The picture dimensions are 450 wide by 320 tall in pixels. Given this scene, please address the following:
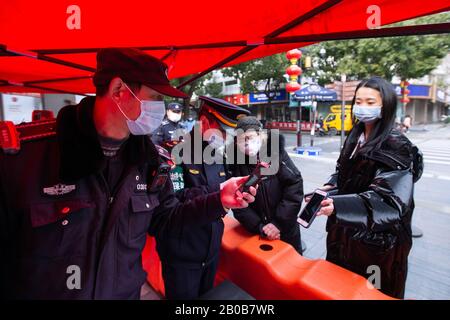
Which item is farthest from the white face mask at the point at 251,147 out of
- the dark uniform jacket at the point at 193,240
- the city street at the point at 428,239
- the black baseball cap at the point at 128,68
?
the city street at the point at 428,239

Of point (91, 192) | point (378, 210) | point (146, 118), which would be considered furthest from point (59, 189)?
point (378, 210)

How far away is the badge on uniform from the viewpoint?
1108 millimetres

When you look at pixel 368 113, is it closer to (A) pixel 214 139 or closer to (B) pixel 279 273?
(A) pixel 214 139

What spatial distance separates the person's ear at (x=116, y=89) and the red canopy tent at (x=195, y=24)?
746mm

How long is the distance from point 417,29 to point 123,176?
1613mm

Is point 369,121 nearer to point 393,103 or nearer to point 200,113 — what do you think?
point 393,103

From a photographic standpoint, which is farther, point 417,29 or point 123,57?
point 417,29

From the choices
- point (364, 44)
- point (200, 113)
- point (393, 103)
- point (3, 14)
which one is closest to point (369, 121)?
point (393, 103)

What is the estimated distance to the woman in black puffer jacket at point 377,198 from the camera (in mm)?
1604

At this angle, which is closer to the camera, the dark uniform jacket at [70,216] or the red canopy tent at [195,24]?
the dark uniform jacket at [70,216]

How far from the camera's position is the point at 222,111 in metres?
2.22

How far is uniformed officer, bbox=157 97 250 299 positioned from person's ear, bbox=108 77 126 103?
2.61ft

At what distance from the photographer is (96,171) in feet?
3.84

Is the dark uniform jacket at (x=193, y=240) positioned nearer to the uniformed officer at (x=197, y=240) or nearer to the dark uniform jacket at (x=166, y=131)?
the uniformed officer at (x=197, y=240)
